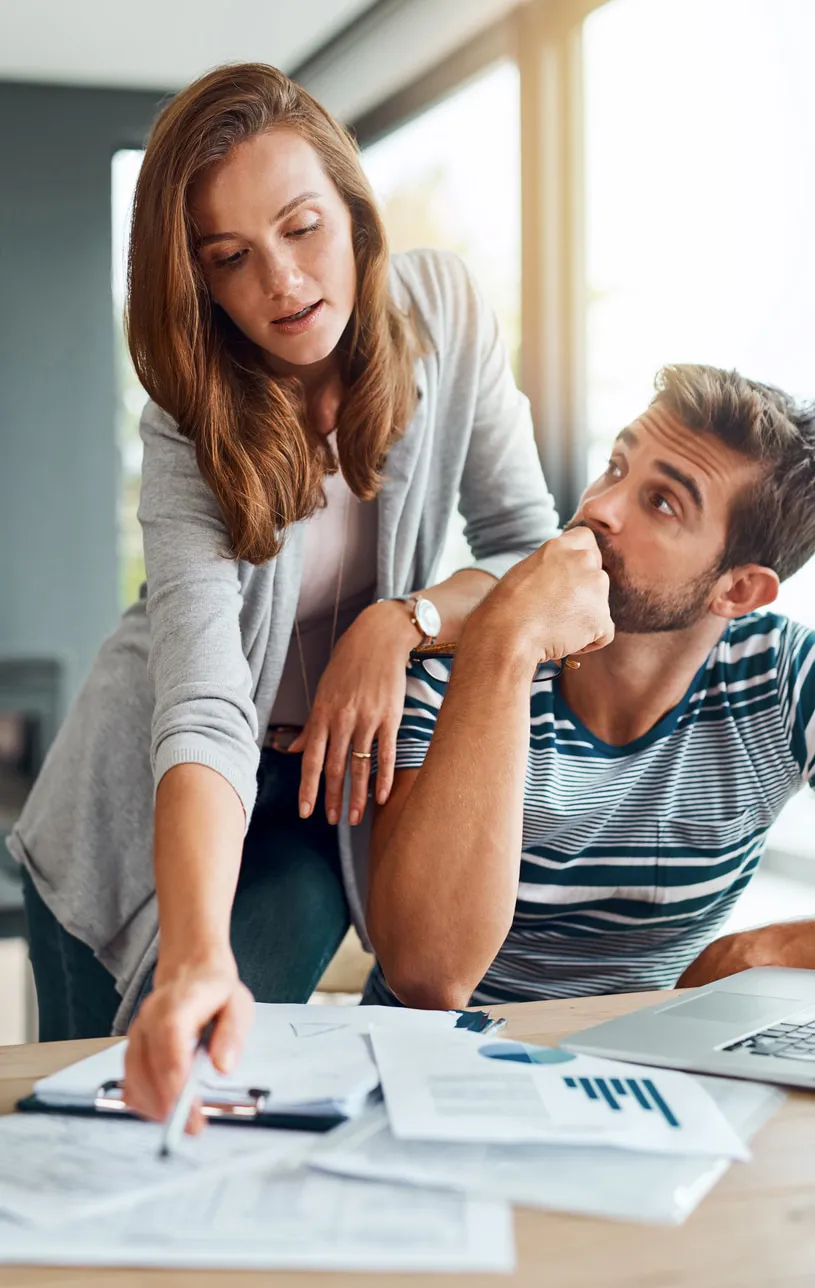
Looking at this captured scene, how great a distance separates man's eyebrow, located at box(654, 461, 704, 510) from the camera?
1.50 m

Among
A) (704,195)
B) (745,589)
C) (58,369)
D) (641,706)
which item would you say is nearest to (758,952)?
(641,706)

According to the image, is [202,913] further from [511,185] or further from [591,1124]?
[511,185]

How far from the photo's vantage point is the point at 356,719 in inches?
53.1

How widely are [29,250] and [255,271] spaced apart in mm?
3443

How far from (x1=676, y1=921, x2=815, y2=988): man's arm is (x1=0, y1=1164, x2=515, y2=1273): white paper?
602 millimetres

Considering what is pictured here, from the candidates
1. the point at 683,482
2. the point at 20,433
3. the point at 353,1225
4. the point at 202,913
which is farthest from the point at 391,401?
the point at 20,433

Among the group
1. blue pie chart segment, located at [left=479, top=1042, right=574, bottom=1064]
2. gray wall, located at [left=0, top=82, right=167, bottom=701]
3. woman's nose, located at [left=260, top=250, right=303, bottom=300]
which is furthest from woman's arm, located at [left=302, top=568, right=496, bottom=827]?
gray wall, located at [left=0, top=82, right=167, bottom=701]

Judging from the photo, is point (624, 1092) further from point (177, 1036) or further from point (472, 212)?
point (472, 212)

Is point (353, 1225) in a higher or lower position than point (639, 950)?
higher

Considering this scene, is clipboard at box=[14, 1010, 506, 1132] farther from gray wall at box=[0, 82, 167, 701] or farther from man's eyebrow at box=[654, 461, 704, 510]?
gray wall at box=[0, 82, 167, 701]

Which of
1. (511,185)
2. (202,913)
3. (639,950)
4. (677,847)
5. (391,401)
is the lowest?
(639,950)

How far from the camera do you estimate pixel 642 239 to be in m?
2.75

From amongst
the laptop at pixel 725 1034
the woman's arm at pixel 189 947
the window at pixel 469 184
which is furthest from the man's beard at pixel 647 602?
the window at pixel 469 184

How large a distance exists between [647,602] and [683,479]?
151 millimetres
